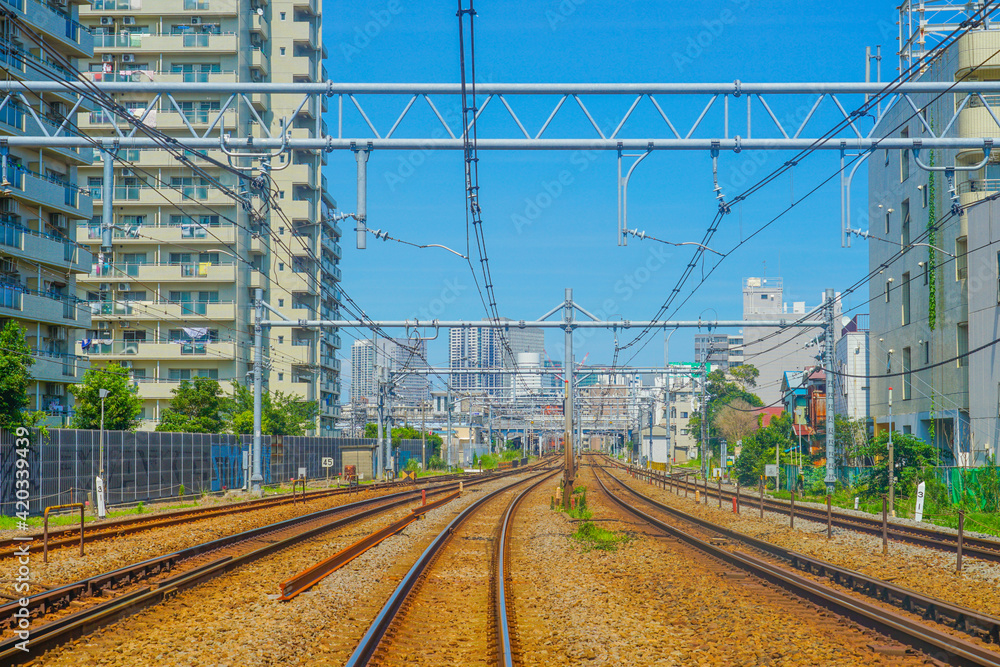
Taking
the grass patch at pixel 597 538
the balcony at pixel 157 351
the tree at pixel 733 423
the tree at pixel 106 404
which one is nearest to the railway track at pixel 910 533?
the grass patch at pixel 597 538

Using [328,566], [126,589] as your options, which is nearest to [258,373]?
[328,566]

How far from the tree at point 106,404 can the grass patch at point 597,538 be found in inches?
856

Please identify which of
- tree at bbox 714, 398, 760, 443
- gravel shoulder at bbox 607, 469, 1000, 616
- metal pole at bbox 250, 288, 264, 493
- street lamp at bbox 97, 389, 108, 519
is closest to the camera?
gravel shoulder at bbox 607, 469, 1000, 616

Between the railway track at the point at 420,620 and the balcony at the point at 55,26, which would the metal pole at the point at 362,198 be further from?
the balcony at the point at 55,26

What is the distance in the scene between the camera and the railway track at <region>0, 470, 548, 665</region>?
9.70 metres

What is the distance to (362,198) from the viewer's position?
52.8 ft

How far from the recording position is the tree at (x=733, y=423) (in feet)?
262

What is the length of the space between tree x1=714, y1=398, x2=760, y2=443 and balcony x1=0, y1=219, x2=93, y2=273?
185ft

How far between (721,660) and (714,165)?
9657 millimetres

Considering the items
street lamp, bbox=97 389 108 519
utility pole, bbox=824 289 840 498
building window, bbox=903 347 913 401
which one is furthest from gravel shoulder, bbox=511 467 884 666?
building window, bbox=903 347 913 401

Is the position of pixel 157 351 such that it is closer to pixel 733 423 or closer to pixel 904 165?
pixel 904 165

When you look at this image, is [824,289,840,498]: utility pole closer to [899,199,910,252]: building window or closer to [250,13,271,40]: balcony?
[899,199,910,252]: building window

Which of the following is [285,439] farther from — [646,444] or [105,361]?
[646,444]

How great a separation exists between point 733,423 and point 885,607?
69643 millimetres
